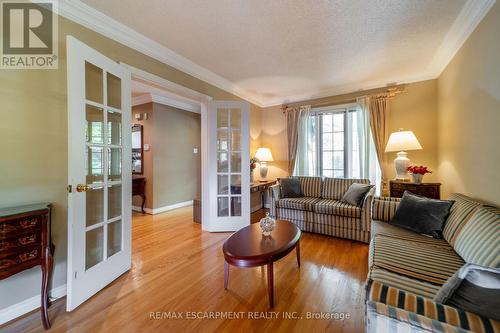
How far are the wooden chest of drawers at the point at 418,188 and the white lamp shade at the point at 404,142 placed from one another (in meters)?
0.52

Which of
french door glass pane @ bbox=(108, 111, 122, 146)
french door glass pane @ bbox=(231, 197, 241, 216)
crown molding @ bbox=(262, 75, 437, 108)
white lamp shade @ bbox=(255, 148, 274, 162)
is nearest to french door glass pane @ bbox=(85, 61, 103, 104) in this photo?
french door glass pane @ bbox=(108, 111, 122, 146)

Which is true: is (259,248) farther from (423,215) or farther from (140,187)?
(140,187)

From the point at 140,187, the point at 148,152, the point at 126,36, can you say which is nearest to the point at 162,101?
the point at 148,152

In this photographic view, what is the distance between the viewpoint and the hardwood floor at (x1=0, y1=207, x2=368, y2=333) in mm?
1474

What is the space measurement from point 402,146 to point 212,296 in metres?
3.19

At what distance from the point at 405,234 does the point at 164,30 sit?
3.29m

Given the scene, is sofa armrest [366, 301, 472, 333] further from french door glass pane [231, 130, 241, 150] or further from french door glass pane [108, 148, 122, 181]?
french door glass pane [231, 130, 241, 150]

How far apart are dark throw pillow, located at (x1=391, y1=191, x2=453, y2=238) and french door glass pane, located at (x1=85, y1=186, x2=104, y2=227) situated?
118 inches

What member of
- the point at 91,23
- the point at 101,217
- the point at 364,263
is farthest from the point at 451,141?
the point at 91,23

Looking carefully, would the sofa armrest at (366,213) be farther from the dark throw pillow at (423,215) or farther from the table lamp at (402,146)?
the table lamp at (402,146)

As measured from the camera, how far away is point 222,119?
3.41 m

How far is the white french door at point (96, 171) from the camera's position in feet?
5.27

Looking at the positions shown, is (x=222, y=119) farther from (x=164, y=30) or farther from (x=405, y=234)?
(x=405, y=234)

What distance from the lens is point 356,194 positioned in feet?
10.0
